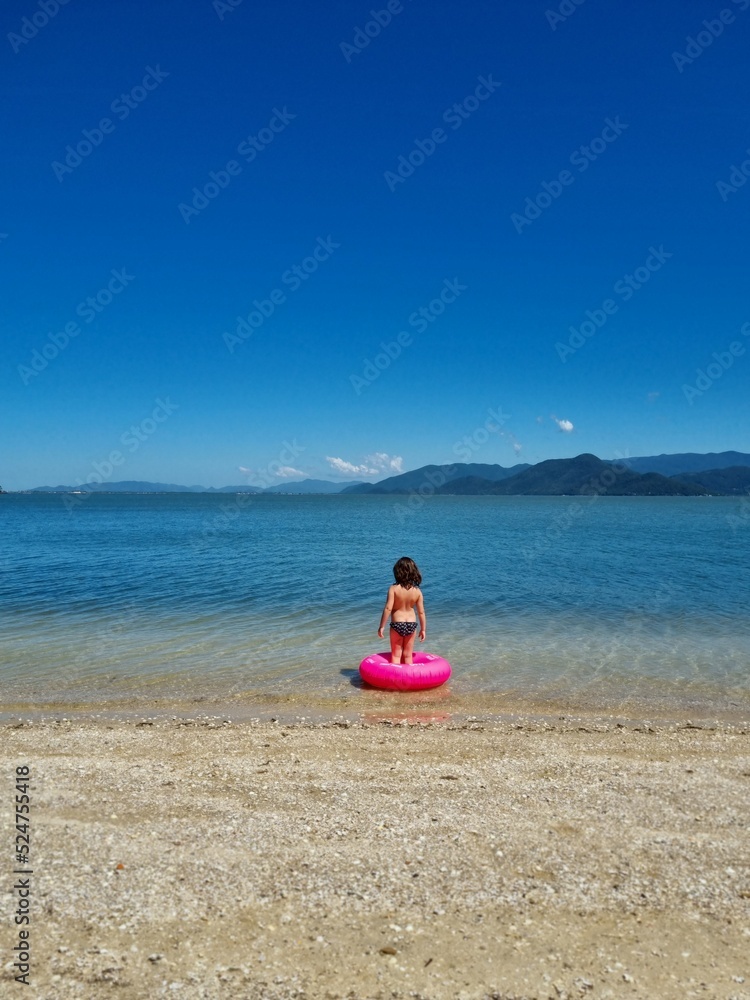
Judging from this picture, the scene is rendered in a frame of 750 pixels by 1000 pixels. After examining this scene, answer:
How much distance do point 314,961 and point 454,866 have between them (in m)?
1.75

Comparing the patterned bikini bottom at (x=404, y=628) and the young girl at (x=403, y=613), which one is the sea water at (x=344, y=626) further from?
the patterned bikini bottom at (x=404, y=628)

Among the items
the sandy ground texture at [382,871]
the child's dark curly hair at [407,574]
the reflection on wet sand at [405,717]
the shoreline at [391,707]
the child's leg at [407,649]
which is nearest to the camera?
the sandy ground texture at [382,871]

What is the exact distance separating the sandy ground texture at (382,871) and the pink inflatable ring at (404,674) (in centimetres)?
326

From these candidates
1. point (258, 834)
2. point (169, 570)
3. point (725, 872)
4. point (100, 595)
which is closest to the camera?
point (725, 872)

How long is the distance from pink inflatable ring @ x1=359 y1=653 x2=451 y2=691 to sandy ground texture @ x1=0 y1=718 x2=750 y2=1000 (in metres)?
3.26

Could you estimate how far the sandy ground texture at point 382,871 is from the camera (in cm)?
455

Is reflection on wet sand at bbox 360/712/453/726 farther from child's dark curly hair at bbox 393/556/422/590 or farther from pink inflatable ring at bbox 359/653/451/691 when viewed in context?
child's dark curly hair at bbox 393/556/422/590

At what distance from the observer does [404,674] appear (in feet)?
42.3

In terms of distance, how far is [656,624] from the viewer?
19625 millimetres

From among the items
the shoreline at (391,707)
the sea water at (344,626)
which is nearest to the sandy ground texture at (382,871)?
the shoreline at (391,707)

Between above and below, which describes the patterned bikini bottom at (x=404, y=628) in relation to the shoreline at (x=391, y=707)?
above

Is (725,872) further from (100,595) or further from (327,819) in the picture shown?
(100,595)

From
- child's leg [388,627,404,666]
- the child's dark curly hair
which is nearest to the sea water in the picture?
child's leg [388,627,404,666]

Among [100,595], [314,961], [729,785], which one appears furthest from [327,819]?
[100,595]
